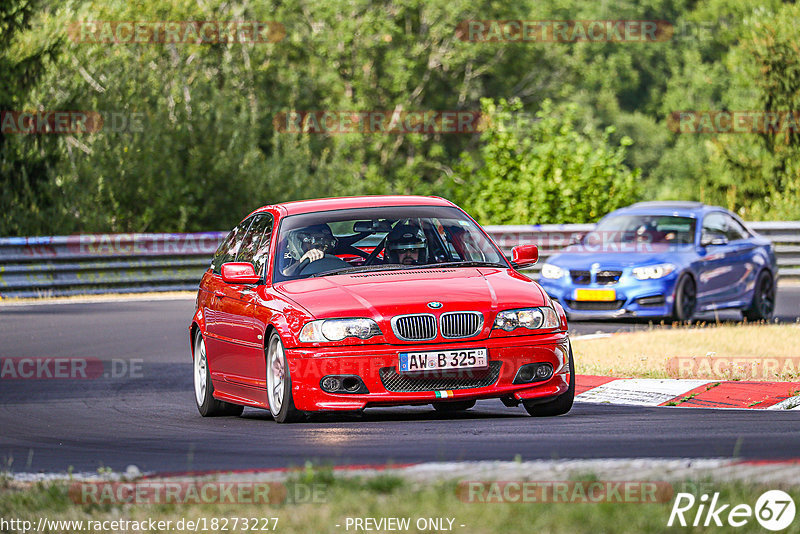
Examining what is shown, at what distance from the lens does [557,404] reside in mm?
10305

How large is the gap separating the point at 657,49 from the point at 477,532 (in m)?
80.5

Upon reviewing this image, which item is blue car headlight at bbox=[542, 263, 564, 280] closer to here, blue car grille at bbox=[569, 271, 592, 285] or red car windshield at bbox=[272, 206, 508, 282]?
blue car grille at bbox=[569, 271, 592, 285]

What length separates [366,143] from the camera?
54625mm

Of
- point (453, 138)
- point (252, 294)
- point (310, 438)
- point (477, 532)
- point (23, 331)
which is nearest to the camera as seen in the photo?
point (477, 532)

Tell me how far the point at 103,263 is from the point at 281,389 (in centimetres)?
1607

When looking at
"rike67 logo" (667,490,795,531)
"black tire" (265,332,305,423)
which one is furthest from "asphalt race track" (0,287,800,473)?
"rike67 logo" (667,490,795,531)

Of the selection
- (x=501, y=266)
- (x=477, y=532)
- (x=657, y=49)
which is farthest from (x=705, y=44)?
(x=477, y=532)

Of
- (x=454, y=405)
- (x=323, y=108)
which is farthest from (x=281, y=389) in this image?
(x=323, y=108)

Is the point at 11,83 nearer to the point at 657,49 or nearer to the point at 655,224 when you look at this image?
the point at 655,224

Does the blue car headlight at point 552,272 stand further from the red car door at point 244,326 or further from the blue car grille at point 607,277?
the red car door at point 244,326

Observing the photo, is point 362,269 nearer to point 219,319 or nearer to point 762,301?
point 219,319

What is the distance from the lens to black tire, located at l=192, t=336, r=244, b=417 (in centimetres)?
1154

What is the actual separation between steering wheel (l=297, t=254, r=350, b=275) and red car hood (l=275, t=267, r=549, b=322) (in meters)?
0.17

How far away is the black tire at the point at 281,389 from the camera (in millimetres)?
9930
